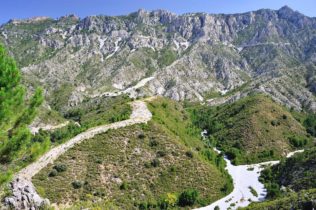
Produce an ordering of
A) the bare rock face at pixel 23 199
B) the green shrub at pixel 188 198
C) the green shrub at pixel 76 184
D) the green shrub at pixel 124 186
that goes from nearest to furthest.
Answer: the bare rock face at pixel 23 199 → the green shrub at pixel 76 184 → the green shrub at pixel 188 198 → the green shrub at pixel 124 186

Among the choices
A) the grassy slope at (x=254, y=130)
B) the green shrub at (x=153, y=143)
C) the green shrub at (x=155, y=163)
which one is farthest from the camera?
the grassy slope at (x=254, y=130)

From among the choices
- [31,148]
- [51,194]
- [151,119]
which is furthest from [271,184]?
[31,148]

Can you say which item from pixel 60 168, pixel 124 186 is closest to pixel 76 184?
pixel 60 168

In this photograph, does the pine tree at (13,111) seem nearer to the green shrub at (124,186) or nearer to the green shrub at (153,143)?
the green shrub at (124,186)

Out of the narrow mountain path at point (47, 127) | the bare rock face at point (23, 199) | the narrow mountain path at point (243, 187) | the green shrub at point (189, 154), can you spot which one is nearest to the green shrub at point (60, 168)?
the bare rock face at point (23, 199)

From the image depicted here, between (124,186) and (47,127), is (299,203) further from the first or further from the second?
(47,127)

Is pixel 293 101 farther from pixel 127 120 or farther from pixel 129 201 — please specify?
pixel 129 201
